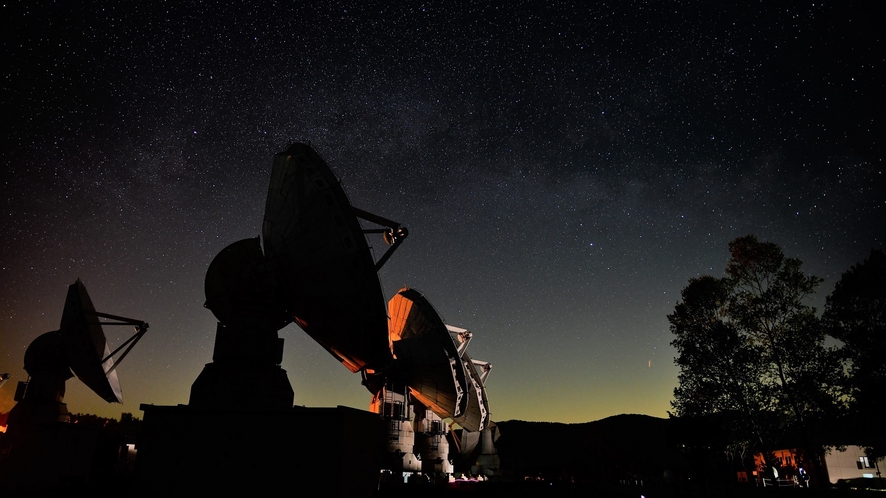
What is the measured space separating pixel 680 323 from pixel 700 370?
2.70 m

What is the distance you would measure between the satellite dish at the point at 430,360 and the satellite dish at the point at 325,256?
12.0 metres

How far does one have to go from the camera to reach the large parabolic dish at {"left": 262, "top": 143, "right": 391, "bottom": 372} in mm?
18109

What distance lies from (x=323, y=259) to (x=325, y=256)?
0.16 meters

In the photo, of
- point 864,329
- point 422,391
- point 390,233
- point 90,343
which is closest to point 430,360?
point 422,391

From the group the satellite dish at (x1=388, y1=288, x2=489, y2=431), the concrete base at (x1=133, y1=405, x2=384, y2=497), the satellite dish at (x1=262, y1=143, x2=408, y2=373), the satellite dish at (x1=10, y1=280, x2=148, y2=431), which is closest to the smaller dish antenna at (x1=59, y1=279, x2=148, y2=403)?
the satellite dish at (x1=10, y1=280, x2=148, y2=431)

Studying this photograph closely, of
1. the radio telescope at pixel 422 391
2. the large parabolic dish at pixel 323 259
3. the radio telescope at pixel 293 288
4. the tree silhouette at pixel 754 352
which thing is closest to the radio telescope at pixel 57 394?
the radio telescope at pixel 293 288

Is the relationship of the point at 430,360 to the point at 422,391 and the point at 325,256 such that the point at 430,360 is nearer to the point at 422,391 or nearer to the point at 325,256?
the point at 422,391

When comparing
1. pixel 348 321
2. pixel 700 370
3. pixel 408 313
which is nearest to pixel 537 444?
pixel 408 313

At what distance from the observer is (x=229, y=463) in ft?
42.1

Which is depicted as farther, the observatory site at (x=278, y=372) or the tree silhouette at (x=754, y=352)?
the tree silhouette at (x=754, y=352)

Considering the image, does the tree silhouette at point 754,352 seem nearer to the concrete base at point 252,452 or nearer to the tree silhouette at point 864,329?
the tree silhouette at point 864,329

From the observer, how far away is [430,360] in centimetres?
3272

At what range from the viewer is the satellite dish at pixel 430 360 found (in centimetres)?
3181

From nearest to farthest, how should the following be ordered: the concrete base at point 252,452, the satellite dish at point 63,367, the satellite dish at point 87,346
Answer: the concrete base at point 252,452 → the satellite dish at point 87,346 → the satellite dish at point 63,367
